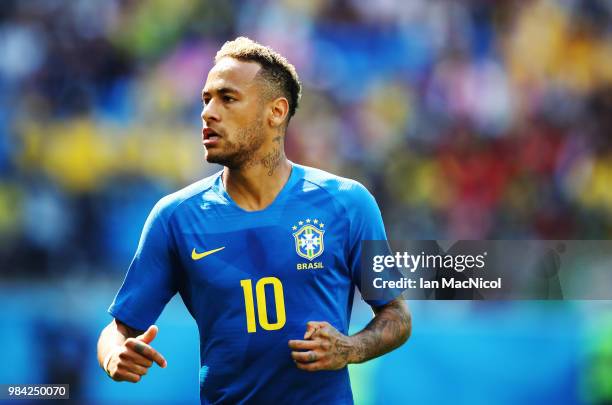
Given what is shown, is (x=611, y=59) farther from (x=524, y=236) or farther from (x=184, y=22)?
(x=184, y=22)

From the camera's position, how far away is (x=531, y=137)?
30.5 ft

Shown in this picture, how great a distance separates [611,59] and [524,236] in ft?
7.94

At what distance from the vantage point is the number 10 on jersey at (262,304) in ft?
11.8

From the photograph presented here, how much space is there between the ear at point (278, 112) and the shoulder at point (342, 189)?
Result: 0.80 feet

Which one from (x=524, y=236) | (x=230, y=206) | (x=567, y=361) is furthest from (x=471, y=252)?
(x=230, y=206)

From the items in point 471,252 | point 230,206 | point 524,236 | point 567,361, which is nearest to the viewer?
point 230,206

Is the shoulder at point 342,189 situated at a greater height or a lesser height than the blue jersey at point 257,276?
greater

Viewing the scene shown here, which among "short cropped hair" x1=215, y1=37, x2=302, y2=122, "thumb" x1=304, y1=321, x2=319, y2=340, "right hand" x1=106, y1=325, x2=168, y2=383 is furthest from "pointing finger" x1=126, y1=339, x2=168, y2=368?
"short cropped hair" x1=215, y1=37, x2=302, y2=122

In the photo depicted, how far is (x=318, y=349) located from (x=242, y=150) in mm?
917

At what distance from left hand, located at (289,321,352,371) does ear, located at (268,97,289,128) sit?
95 cm

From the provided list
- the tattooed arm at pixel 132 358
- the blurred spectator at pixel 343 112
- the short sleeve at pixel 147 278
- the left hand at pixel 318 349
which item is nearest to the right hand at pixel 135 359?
the tattooed arm at pixel 132 358

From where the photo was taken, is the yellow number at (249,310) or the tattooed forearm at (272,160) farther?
the tattooed forearm at (272,160)

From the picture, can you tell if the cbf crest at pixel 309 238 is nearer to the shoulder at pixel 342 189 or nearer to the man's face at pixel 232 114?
the shoulder at pixel 342 189

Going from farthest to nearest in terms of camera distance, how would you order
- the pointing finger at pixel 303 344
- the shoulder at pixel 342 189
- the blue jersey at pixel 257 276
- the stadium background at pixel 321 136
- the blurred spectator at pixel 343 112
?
the blurred spectator at pixel 343 112 < the stadium background at pixel 321 136 < the shoulder at pixel 342 189 < the blue jersey at pixel 257 276 < the pointing finger at pixel 303 344
